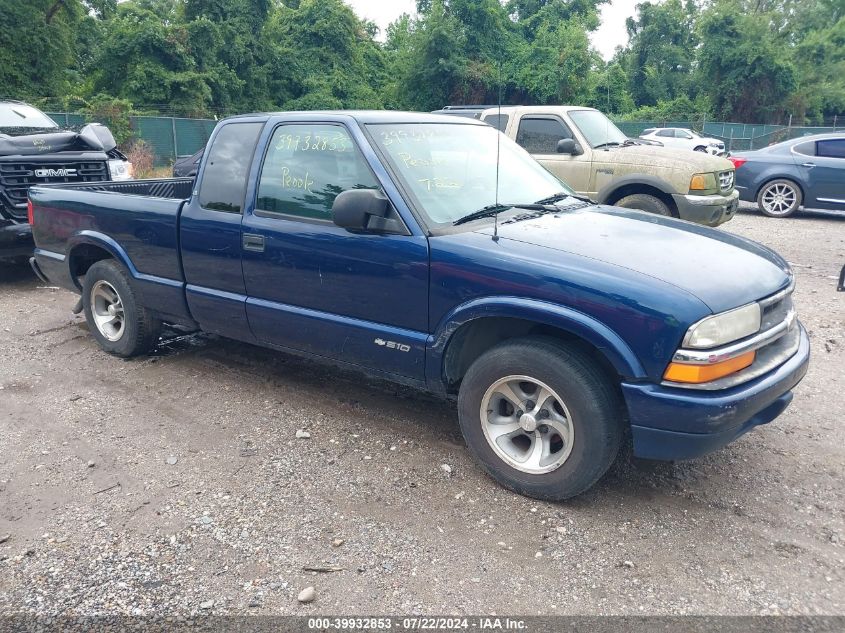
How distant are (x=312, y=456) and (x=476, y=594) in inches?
57.2

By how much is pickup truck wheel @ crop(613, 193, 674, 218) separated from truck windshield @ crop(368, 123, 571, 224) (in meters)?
4.50

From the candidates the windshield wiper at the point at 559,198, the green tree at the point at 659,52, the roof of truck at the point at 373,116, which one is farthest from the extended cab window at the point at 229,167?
the green tree at the point at 659,52

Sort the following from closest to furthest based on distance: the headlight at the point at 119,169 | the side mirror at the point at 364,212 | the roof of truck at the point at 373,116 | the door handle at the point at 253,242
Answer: the side mirror at the point at 364,212
the roof of truck at the point at 373,116
the door handle at the point at 253,242
the headlight at the point at 119,169

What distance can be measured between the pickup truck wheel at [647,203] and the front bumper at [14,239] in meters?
7.08

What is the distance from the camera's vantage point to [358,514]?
131 inches

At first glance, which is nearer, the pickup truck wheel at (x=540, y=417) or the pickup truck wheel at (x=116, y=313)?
the pickup truck wheel at (x=540, y=417)

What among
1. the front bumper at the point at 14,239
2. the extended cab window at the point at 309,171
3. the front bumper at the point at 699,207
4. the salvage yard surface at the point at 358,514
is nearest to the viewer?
the salvage yard surface at the point at 358,514

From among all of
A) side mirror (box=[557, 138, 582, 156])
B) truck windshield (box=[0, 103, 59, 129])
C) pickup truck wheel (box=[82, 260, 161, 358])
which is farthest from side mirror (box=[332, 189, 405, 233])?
truck windshield (box=[0, 103, 59, 129])

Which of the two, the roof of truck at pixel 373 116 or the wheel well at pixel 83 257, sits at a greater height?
the roof of truck at pixel 373 116

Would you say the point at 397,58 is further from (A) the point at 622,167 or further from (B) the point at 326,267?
(B) the point at 326,267

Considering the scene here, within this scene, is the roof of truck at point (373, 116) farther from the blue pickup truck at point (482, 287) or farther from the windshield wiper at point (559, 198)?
the windshield wiper at point (559, 198)

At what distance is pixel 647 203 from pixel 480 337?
591 centimetres

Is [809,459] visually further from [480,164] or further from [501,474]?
[480,164]

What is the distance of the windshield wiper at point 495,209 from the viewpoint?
3.76m
